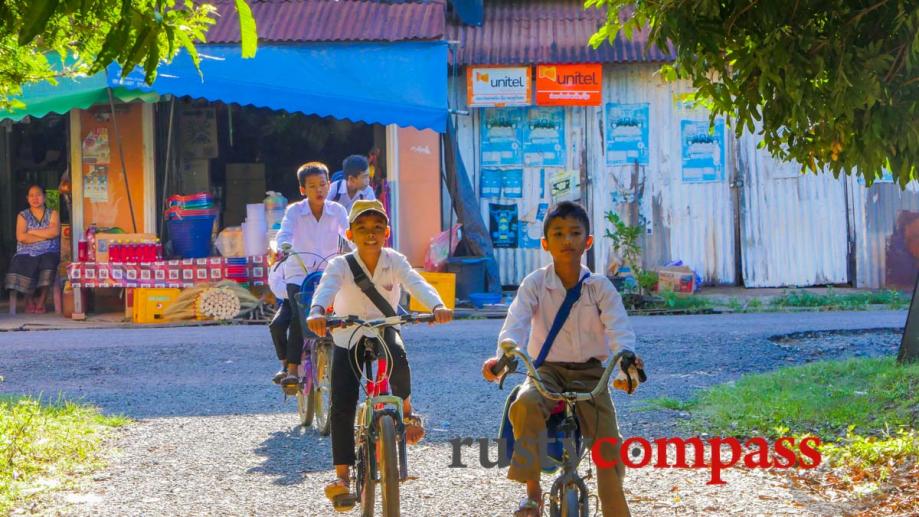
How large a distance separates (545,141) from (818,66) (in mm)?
11897

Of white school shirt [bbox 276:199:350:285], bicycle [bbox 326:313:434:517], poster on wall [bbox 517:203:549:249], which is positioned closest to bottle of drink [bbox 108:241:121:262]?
poster on wall [bbox 517:203:549:249]

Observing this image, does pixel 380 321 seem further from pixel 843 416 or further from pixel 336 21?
pixel 336 21

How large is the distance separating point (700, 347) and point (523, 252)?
5.72 m

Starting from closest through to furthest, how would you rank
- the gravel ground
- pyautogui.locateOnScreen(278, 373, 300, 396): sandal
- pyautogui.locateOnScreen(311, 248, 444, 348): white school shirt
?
pyautogui.locateOnScreen(311, 248, 444, 348): white school shirt → the gravel ground → pyautogui.locateOnScreen(278, 373, 300, 396): sandal

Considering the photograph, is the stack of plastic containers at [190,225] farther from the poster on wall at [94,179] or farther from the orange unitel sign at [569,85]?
the orange unitel sign at [569,85]

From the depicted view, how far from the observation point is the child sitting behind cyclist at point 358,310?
5.96 m

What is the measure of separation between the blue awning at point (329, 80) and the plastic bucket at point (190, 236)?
2129mm

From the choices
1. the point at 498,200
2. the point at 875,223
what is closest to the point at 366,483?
the point at 498,200

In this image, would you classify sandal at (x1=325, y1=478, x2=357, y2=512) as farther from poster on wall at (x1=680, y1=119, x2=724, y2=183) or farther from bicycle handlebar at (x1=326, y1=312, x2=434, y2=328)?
poster on wall at (x1=680, y1=119, x2=724, y2=183)

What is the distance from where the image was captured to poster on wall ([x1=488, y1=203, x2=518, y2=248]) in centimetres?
1747

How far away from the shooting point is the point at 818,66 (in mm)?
5508

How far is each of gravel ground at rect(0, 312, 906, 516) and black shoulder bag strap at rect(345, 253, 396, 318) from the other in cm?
97

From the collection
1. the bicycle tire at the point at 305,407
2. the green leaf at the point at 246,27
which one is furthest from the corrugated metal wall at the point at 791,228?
the green leaf at the point at 246,27

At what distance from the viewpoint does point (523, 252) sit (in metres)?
17.5
